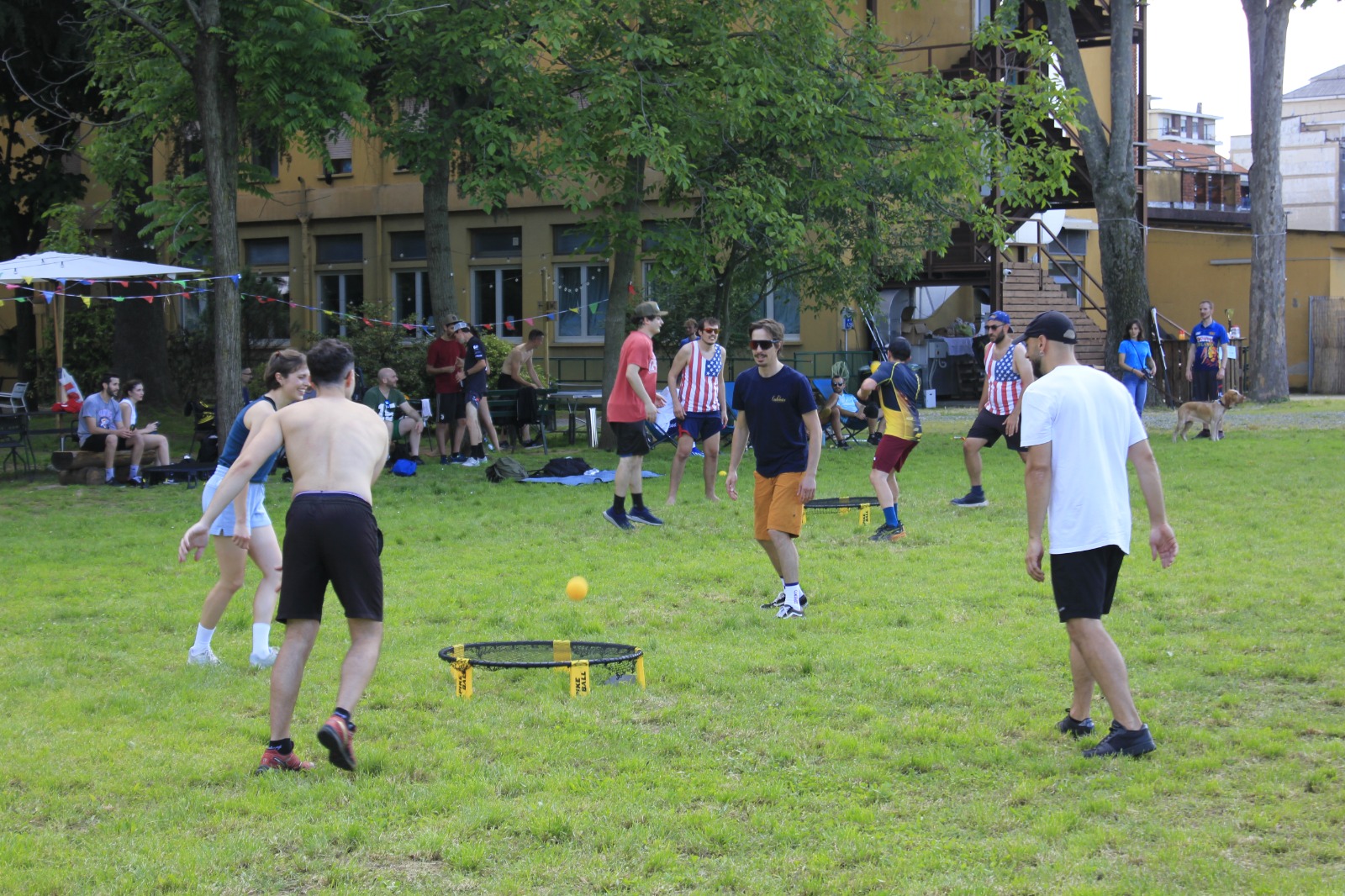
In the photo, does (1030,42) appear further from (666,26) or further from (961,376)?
(961,376)

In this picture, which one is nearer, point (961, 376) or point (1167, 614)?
point (1167, 614)

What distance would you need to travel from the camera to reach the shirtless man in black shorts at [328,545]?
5.20m

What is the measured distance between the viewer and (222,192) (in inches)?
615

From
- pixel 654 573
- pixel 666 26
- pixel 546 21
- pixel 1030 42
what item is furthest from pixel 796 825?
pixel 1030 42

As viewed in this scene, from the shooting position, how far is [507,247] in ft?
101

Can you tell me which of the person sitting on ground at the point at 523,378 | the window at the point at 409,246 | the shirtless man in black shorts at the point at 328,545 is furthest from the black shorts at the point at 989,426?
the window at the point at 409,246

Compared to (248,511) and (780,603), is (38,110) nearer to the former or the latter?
(248,511)

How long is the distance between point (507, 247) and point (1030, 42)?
51.2 feet

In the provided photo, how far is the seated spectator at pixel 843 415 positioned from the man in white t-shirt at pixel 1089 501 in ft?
45.4

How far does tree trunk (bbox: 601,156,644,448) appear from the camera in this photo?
59.0 feet

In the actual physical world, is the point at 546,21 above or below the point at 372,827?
above

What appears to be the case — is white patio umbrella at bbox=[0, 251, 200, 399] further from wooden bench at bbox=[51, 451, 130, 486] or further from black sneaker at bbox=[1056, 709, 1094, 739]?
black sneaker at bbox=[1056, 709, 1094, 739]

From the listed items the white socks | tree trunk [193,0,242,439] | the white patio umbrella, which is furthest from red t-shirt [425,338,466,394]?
the white socks

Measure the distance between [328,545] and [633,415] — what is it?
702cm
